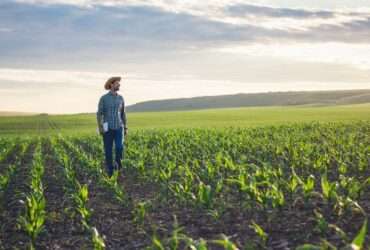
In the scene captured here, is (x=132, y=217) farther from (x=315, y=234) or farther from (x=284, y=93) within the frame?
(x=284, y=93)

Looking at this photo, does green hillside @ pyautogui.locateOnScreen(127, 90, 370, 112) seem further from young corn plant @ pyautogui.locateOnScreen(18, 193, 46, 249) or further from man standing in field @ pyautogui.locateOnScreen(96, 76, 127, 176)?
young corn plant @ pyautogui.locateOnScreen(18, 193, 46, 249)

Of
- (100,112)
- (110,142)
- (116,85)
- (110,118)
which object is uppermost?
(116,85)

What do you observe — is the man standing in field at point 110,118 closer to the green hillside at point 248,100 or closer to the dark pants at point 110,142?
the dark pants at point 110,142

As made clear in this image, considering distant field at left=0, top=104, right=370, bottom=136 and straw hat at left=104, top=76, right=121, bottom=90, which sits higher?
straw hat at left=104, top=76, right=121, bottom=90

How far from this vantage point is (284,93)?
187m

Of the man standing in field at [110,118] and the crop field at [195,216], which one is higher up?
the man standing in field at [110,118]

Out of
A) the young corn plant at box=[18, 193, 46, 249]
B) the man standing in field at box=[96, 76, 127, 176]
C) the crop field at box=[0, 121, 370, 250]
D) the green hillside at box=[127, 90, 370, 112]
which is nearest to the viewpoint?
the crop field at box=[0, 121, 370, 250]

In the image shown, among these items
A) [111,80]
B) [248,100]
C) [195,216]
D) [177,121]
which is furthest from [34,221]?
[248,100]

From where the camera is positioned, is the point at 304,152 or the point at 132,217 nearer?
the point at 132,217

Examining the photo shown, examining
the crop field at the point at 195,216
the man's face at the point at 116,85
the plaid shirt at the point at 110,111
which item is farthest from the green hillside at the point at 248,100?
the crop field at the point at 195,216

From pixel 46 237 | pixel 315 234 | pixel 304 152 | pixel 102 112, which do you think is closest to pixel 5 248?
pixel 46 237

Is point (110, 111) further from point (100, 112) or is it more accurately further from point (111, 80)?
point (111, 80)

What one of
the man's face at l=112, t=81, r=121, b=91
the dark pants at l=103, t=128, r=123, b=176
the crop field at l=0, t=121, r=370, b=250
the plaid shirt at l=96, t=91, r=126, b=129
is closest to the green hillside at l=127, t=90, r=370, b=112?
the dark pants at l=103, t=128, r=123, b=176

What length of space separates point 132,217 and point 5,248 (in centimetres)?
220
